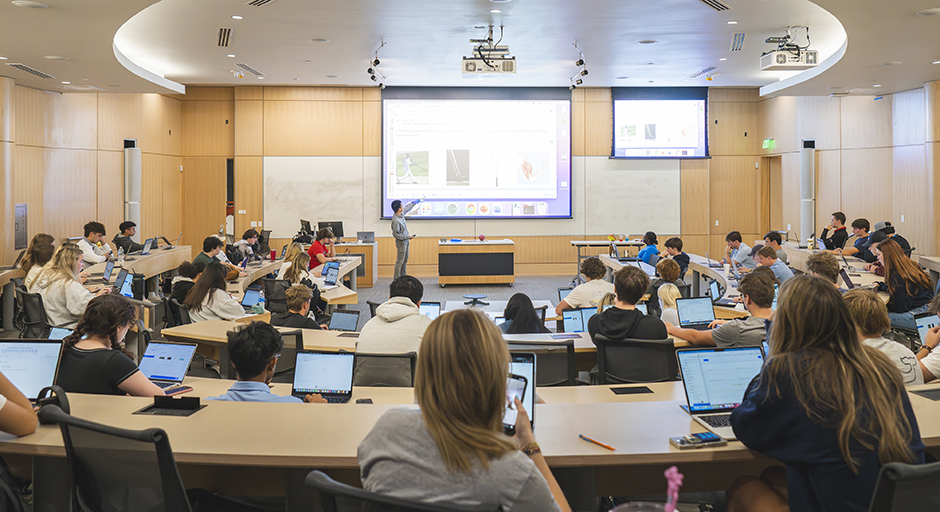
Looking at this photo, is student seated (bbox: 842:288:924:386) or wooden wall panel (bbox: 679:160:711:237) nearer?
student seated (bbox: 842:288:924:386)

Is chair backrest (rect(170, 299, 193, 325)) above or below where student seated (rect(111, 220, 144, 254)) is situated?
below

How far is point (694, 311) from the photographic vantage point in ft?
17.3

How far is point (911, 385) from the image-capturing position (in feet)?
10.3

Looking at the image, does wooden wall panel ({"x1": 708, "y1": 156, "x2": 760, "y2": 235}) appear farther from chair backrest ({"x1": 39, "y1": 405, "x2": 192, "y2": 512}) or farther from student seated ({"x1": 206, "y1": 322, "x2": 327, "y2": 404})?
chair backrest ({"x1": 39, "y1": 405, "x2": 192, "y2": 512})

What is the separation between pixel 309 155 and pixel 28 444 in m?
12.1

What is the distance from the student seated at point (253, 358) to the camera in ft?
9.18

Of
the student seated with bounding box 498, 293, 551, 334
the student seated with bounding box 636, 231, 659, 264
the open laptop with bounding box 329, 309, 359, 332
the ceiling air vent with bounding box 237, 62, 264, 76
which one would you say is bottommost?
the open laptop with bounding box 329, 309, 359, 332

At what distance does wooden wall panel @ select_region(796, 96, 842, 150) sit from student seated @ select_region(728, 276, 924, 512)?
40.7ft

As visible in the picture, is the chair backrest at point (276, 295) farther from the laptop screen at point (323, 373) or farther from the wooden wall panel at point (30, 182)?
the wooden wall panel at point (30, 182)

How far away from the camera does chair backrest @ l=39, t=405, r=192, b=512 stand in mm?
1916

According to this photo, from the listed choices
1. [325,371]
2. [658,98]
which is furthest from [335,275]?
[658,98]

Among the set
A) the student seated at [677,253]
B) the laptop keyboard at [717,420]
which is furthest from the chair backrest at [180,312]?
the student seated at [677,253]

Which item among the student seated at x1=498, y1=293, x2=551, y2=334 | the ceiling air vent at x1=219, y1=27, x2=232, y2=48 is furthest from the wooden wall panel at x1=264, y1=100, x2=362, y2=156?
the student seated at x1=498, y1=293, x2=551, y2=334

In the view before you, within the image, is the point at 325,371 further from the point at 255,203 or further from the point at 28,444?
the point at 255,203
